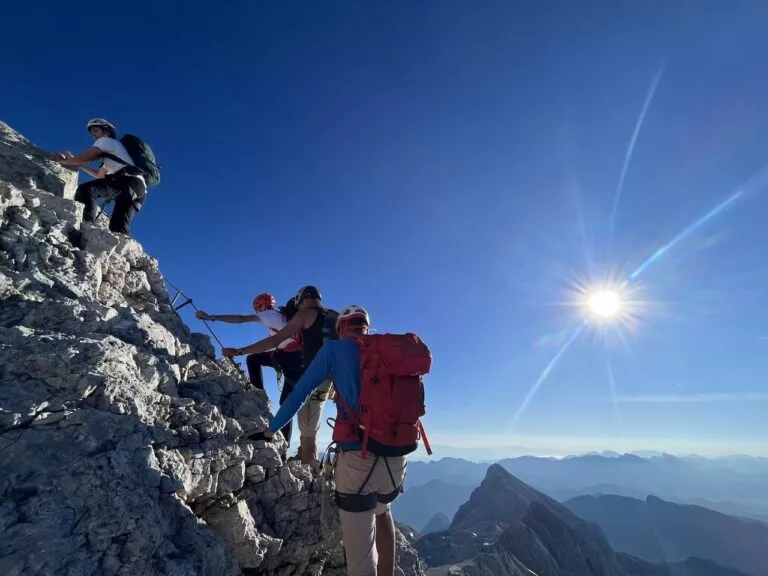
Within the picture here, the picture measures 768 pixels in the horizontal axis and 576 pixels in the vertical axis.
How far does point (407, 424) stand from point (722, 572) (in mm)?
238392

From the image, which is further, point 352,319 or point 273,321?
point 273,321

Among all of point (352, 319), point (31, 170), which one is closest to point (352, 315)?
point (352, 319)

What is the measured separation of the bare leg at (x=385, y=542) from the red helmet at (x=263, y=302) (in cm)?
624

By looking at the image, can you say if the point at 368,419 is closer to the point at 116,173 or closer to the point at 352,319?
the point at 352,319

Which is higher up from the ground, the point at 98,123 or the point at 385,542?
the point at 98,123

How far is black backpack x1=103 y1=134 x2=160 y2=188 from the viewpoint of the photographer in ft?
35.1

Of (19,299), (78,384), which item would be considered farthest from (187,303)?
(78,384)

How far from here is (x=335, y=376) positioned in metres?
6.43

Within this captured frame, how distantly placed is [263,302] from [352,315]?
4.97 m

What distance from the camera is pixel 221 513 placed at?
6953 millimetres

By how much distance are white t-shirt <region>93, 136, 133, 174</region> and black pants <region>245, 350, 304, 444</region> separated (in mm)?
5907

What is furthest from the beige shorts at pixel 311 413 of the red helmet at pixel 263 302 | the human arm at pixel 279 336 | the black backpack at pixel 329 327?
the red helmet at pixel 263 302

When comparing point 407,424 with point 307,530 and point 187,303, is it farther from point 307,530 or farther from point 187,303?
point 187,303

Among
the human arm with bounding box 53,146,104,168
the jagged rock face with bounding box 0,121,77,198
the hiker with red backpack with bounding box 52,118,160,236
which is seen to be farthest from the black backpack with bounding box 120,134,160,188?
the jagged rock face with bounding box 0,121,77,198
